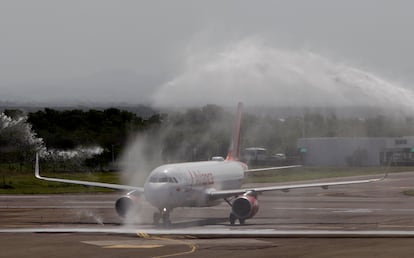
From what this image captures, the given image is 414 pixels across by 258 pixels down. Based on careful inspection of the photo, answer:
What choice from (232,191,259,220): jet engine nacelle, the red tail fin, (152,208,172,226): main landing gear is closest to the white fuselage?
(152,208,172,226): main landing gear

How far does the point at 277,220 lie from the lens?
5488cm

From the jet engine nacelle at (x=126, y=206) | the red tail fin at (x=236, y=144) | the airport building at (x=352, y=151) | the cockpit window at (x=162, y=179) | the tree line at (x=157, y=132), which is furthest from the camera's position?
the airport building at (x=352, y=151)

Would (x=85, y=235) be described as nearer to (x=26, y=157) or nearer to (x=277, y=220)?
(x=277, y=220)

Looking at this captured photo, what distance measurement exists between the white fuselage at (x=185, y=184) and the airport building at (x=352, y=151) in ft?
190

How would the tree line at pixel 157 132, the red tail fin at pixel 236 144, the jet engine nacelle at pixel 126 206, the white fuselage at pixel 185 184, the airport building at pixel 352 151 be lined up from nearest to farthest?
the white fuselage at pixel 185 184 → the jet engine nacelle at pixel 126 206 → the red tail fin at pixel 236 144 → the tree line at pixel 157 132 → the airport building at pixel 352 151

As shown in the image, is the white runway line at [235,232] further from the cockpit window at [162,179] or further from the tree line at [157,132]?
the tree line at [157,132]

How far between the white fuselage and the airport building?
57995mm

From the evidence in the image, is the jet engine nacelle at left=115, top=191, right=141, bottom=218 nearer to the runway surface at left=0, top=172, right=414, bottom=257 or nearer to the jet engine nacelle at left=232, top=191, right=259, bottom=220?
the runway surface at left=0, top=172, right=414, bottom=257

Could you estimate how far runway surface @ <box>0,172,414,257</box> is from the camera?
36.8 meters

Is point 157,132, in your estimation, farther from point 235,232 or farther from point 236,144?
point 235,232

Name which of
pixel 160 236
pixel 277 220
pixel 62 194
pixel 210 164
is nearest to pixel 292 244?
pixel 160 236

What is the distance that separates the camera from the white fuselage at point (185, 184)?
166ft

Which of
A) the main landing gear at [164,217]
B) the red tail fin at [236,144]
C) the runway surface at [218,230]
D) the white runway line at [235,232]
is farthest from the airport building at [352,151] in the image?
the white runway line at [235,232]

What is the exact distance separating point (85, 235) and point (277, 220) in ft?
48.3
